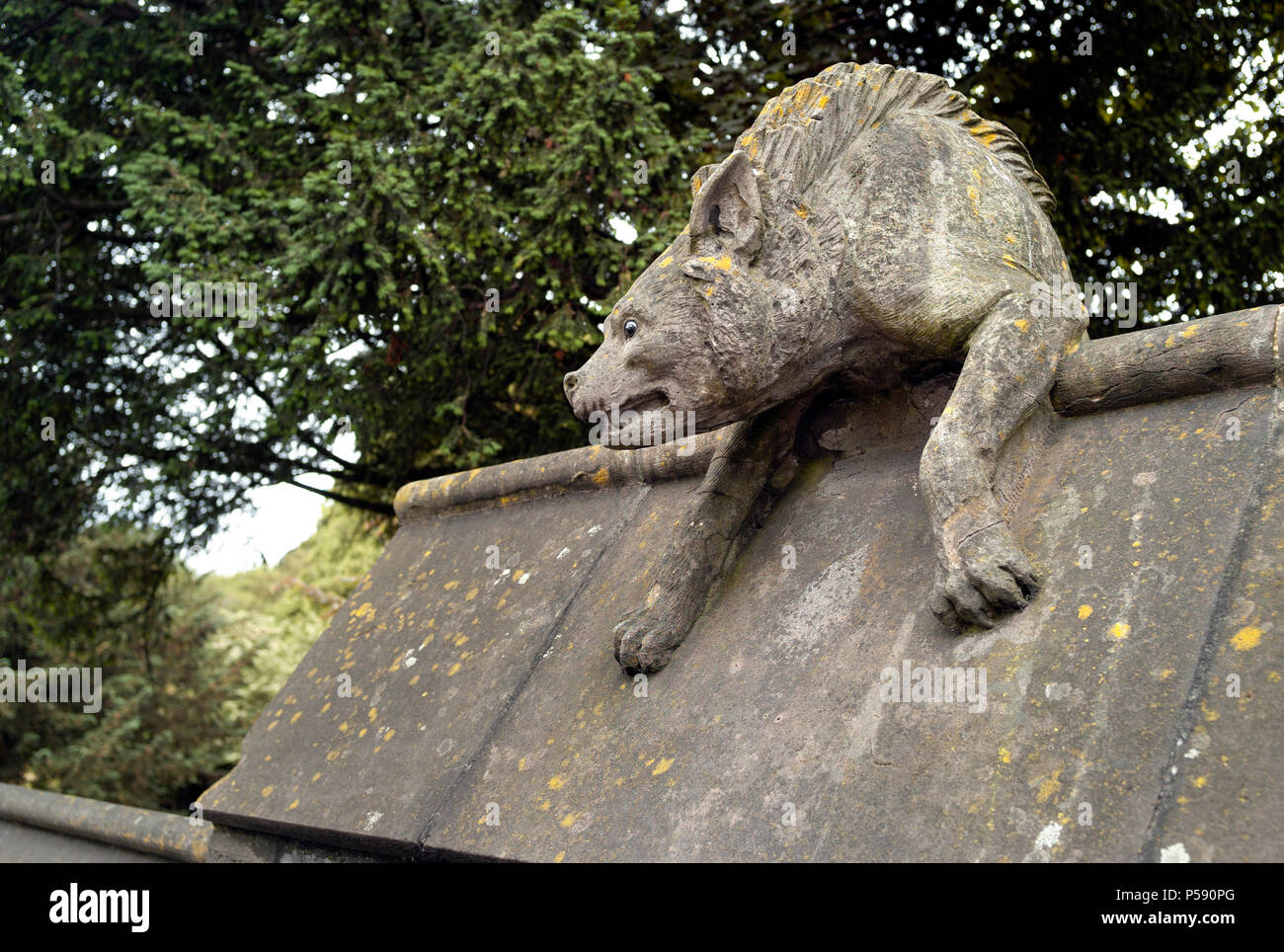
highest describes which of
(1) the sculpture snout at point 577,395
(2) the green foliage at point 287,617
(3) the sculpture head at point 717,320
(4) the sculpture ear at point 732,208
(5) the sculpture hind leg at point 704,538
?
(4) the sculpture ear at point 732,208

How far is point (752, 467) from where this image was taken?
9.68 feet

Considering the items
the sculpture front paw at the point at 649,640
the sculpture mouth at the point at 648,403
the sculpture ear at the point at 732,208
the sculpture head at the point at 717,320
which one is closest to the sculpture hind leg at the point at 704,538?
the sculpture front paw at the point at 649,640

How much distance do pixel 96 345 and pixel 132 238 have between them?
1228 millimetres

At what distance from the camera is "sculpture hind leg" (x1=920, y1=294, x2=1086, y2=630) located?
2191mm

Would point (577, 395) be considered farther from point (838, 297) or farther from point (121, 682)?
point (121, 682)

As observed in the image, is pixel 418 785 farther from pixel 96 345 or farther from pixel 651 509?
pixel 96 345

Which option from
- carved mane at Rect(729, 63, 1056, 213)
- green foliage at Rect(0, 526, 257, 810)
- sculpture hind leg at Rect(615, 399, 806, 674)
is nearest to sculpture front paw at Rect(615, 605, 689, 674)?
sculpture hind leg at Rect(615, 399, 806, 674)

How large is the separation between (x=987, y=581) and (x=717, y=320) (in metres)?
0.85

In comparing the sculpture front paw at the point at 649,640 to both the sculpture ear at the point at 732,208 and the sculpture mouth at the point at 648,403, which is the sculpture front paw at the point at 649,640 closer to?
the sculpture mouth at the point at 648,403

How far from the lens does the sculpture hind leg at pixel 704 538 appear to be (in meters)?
2.80

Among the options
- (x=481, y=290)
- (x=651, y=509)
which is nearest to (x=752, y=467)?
(x=651, y=509)

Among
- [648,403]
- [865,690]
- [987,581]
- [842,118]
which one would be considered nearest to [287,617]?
[648,403]

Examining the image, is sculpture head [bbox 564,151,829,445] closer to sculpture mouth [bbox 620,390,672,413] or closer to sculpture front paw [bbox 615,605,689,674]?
sculpture mouth [bbox 620,390,672,413]
